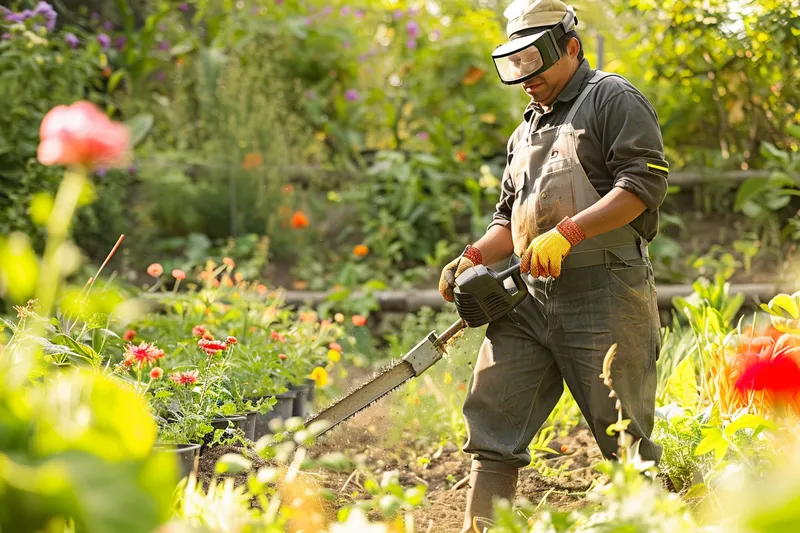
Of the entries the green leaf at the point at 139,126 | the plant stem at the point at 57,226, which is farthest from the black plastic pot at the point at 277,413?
the green leaf at the point at 139,126

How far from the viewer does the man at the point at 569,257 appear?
95.4 inches

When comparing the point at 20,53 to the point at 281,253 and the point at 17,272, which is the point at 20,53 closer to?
the point at 281,253

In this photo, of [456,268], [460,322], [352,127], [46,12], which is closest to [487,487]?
[460,322]

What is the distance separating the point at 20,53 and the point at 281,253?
210 cm

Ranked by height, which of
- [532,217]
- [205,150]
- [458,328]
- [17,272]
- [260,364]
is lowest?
[205,150]

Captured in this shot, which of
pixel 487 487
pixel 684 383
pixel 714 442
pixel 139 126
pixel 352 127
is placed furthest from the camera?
pixel 352 127

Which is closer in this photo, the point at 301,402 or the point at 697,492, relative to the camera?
the point at 697,492

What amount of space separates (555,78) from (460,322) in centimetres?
76

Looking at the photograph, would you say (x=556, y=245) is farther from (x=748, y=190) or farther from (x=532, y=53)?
(x=748, y=190)

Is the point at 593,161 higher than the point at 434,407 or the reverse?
higher

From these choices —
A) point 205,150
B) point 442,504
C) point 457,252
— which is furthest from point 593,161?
point 205,150

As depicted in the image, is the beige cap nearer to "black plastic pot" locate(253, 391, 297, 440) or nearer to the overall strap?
the overall strap

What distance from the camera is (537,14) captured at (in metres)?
2.57

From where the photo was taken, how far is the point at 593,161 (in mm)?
2535
